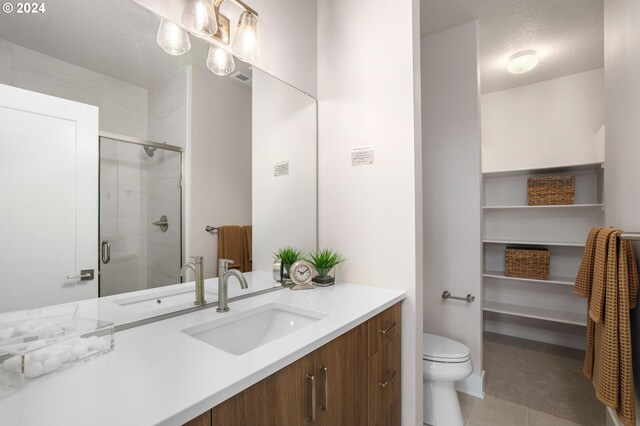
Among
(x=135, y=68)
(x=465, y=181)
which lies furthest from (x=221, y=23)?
(x=465, y=181)

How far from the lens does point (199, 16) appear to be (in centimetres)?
115

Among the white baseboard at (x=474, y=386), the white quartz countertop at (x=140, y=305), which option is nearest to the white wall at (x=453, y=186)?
the white baseboard at (x=474, y=386)

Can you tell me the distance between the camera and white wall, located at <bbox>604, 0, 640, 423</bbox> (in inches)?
49.2

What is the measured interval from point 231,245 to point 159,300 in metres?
0.37

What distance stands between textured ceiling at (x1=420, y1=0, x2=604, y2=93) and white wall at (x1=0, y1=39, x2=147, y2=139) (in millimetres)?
2045

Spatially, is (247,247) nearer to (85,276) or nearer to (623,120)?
(85,276)

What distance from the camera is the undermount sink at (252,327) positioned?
1070 millimetres

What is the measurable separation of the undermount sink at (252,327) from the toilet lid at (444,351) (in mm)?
990

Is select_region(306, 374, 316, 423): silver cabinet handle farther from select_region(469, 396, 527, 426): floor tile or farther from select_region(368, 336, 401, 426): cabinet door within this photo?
select_region(469, 396, 527, 426): floor tile

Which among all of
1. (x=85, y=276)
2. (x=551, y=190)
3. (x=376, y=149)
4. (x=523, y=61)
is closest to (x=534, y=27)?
(x=523, y=61)

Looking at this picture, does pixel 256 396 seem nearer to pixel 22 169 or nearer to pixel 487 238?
pixel 22 169

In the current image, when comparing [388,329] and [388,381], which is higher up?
[388,329]

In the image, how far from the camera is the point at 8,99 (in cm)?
79

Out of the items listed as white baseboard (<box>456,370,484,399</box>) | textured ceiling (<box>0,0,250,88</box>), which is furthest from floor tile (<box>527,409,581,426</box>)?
textured ceiling (<box>0,0,250,88</box>)
